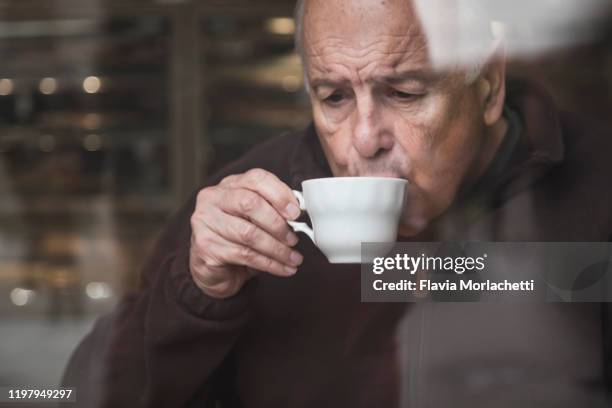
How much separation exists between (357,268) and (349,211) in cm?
17

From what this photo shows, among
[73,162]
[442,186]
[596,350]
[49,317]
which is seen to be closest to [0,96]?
[73,162]

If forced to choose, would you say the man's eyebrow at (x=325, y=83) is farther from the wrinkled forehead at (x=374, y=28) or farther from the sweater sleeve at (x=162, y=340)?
the sweater sleeve at (x=162, y=340)

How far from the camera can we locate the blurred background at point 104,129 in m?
1.14

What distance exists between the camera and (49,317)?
117 centimetres

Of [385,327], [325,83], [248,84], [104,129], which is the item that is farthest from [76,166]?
[385,327]

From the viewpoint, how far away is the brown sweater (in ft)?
3.51

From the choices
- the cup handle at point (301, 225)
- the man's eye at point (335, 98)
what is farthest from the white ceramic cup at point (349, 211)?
the man's eye at point (335, 98)

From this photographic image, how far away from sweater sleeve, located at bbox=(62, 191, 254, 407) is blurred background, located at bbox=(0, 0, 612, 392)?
0.08 feet

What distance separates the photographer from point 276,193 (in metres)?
0.98

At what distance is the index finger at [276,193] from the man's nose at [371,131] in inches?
4.4

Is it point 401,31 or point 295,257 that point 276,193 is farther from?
point 401,31

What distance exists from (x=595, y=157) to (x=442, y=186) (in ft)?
0.67

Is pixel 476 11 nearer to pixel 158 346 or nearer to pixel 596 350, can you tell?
pixel 596 350

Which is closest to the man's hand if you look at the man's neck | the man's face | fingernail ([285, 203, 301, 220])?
fingernail ([285, 203, 301, 220])
